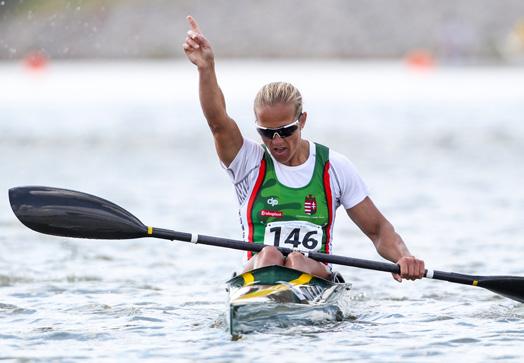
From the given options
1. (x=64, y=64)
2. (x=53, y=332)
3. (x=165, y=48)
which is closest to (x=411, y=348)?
(x=53, y=332)

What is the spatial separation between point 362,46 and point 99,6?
13.1 metres

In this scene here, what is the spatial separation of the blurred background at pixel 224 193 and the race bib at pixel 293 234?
1.96ft

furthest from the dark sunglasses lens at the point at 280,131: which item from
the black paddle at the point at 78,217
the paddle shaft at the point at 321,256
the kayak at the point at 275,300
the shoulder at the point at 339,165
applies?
the black paddle at the point at 78,217

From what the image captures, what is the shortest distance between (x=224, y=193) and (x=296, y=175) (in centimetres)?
876

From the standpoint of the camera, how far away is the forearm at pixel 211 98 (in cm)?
826

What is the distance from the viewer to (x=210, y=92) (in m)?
8.29

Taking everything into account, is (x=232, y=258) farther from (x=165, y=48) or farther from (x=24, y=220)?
(x=165, y=48)

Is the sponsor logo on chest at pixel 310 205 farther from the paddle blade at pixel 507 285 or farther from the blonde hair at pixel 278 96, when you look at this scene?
the paddle blade at pixel 507 285

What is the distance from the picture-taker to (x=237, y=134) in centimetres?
849

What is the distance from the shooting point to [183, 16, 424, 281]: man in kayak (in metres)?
8.40

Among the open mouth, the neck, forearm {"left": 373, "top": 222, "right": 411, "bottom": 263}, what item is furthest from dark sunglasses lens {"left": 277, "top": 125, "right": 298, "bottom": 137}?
forearm {"left": 373, "top": 222, "right": 411, "bottom": 263}

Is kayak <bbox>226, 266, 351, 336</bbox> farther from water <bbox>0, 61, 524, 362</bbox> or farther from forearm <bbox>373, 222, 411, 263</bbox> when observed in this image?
forearm <bbox>373, 222, 411, 263</bbox>

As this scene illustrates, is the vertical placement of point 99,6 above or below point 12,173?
above

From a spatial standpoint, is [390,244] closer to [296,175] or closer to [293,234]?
[293,234]
